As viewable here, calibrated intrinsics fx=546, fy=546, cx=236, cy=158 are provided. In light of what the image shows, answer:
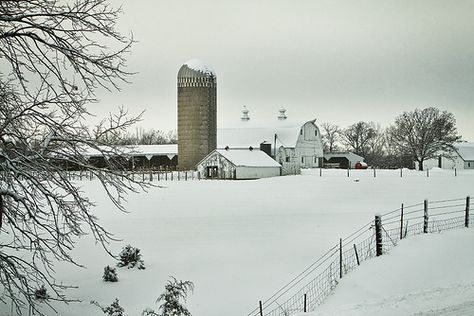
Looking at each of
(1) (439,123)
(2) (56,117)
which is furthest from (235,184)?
(1) (439,123)

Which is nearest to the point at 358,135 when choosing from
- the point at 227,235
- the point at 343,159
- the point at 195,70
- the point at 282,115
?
the point at 343,159

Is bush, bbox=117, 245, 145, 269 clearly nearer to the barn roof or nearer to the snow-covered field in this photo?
the snow-covered field

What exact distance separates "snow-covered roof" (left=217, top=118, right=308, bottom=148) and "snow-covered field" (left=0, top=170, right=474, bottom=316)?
19286 mm

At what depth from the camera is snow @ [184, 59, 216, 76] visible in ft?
158

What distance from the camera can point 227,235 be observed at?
19.6 metres

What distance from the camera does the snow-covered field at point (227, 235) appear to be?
13.3m

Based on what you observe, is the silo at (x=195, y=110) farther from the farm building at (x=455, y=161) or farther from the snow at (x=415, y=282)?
the snow at (x=415, y=282)

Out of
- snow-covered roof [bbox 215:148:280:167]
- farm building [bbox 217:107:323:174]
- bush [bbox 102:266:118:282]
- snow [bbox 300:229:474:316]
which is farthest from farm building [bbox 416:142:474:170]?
bush [bbox 102:266:118:282]

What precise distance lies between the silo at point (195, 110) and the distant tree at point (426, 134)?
30.0m

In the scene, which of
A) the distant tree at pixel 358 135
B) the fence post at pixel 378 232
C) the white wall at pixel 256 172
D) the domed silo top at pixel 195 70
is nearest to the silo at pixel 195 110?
the domed silo top at pixel 195 70

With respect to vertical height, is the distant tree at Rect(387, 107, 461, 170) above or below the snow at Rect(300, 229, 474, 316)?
above

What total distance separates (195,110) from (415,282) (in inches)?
1508

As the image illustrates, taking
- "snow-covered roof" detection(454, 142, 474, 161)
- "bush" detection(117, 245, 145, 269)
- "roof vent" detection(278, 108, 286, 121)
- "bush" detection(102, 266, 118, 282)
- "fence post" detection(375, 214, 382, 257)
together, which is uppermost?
"roof vent" detection(278, 108, 286, 121)

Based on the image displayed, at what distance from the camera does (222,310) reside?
1208 centimetres
